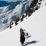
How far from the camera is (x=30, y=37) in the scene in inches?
966

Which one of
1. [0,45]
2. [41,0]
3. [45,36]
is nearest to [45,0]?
[41,0]

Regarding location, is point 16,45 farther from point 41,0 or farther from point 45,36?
point 41,0

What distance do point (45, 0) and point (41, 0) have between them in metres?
3.99

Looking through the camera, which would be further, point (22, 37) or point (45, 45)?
point (22, 37)

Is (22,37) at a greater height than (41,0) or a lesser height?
lesser

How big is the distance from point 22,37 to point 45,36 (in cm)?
271

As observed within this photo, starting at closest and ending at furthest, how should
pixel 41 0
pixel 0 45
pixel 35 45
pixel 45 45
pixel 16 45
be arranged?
pixel 45 45
pixel 35 45
pixel 16 45
pixel 0 45
pixel 41 0

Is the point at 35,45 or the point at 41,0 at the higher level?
the point at 41,0

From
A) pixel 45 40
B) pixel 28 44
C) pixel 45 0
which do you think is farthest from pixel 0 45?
pixel 45 0

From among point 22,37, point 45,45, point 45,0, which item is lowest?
point 45,45

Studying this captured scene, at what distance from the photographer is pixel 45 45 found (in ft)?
59.8

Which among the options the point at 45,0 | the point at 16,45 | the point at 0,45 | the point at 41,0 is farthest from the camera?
the point at 41,0

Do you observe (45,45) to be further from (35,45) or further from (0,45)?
(0,45)

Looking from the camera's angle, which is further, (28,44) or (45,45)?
(28,44)
